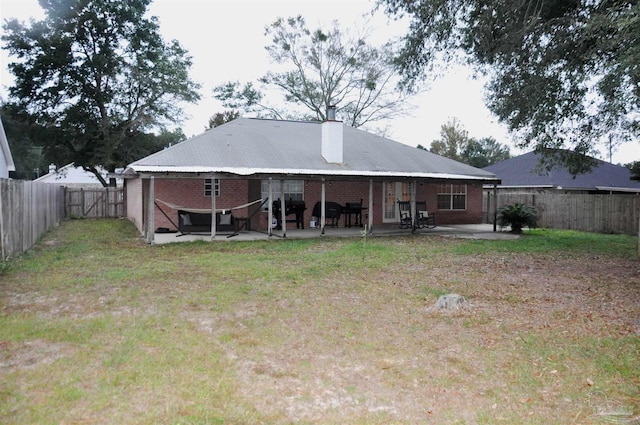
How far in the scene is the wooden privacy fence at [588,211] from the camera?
54.6 feet

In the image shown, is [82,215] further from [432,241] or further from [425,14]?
[425,14]

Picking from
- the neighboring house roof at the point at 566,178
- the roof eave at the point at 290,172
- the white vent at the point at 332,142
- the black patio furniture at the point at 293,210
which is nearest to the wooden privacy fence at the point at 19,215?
the roof eave at the point at 290,172

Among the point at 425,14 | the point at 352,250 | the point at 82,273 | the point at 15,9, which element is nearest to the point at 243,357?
the point at 82,273

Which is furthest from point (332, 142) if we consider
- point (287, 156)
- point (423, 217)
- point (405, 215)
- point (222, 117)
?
point (222, 117)

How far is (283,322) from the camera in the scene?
5.13m

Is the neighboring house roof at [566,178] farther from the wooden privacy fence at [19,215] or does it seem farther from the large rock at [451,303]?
the wooden privacy fence at [19,215]

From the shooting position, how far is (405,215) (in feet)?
58.0

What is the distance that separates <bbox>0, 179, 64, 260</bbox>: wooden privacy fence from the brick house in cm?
257

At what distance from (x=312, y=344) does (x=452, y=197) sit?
54.6 ft

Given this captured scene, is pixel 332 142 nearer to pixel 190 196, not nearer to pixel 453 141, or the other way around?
pixel 190 196

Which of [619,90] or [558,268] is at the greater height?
[619,90]

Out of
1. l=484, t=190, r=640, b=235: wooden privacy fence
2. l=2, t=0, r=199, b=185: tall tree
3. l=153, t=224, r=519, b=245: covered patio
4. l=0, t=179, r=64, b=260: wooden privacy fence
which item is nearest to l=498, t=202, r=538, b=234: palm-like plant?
l=153, t=224, r=519, b=245: covered patio

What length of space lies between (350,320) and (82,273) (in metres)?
5.18

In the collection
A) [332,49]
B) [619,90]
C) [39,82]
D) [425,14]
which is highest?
[332,49]
